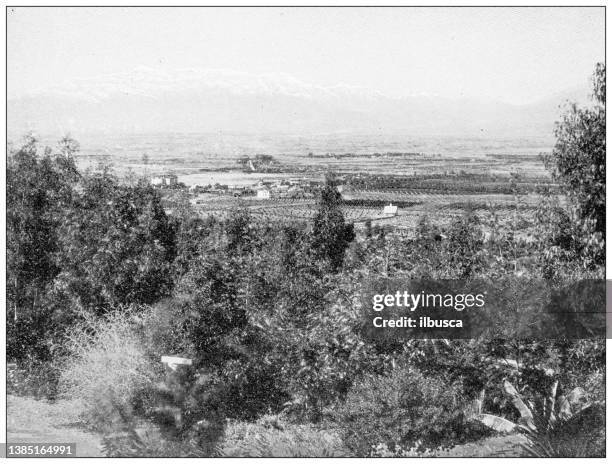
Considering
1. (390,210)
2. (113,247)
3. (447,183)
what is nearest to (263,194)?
(390,210)

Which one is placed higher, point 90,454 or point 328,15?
point 328,15

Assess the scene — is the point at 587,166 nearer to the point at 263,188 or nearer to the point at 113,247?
the point at 263,188

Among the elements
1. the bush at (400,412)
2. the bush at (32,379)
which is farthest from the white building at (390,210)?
the bush at (32,379)

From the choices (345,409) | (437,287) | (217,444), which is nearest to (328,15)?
(437,287)

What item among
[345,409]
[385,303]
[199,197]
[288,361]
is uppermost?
[199,197]

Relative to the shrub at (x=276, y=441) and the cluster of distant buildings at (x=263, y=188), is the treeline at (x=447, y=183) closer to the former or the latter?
the cluster of distant buildings at (x=263, y=188)

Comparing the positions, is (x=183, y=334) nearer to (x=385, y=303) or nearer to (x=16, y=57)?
(x=385, y=303)

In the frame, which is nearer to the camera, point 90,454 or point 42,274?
point 90,454
